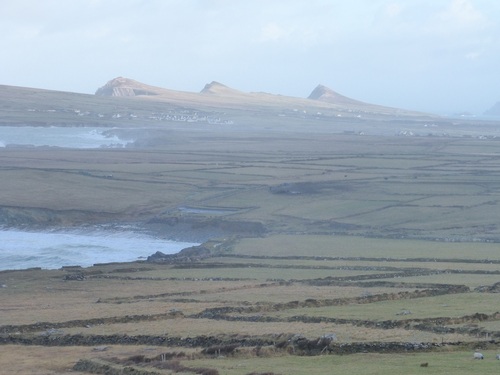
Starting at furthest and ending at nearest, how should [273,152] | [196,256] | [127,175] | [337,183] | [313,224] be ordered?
[273,152]
[127,175]
[337,183]
[313,224]
[196,256]

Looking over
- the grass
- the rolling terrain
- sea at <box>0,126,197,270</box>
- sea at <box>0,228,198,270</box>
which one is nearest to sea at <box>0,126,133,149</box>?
the rolling terrain

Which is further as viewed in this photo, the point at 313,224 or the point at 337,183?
the point at 337,183

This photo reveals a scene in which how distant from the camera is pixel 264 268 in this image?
1537 inches

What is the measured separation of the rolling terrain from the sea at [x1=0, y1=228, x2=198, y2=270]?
5.19 feet

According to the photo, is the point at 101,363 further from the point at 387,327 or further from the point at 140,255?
the point at 140,255

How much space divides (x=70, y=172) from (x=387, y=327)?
55.5m

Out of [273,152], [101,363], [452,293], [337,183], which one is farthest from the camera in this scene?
[273,152]

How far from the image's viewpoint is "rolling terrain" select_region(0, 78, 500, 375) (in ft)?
68.3

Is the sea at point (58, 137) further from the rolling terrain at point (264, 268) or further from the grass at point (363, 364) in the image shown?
the grass at point (363, 364)

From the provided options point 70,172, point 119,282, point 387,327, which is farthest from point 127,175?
point 387,327

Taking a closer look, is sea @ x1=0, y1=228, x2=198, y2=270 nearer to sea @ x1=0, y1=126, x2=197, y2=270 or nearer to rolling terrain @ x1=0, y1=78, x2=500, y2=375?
sea @ x1=0, y1=126, x2=197, y2=270

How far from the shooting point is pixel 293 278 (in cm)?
3562

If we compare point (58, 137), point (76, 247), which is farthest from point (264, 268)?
point (58, 137)

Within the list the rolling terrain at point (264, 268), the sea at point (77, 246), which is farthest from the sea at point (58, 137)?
the sea at point (77, 246)
